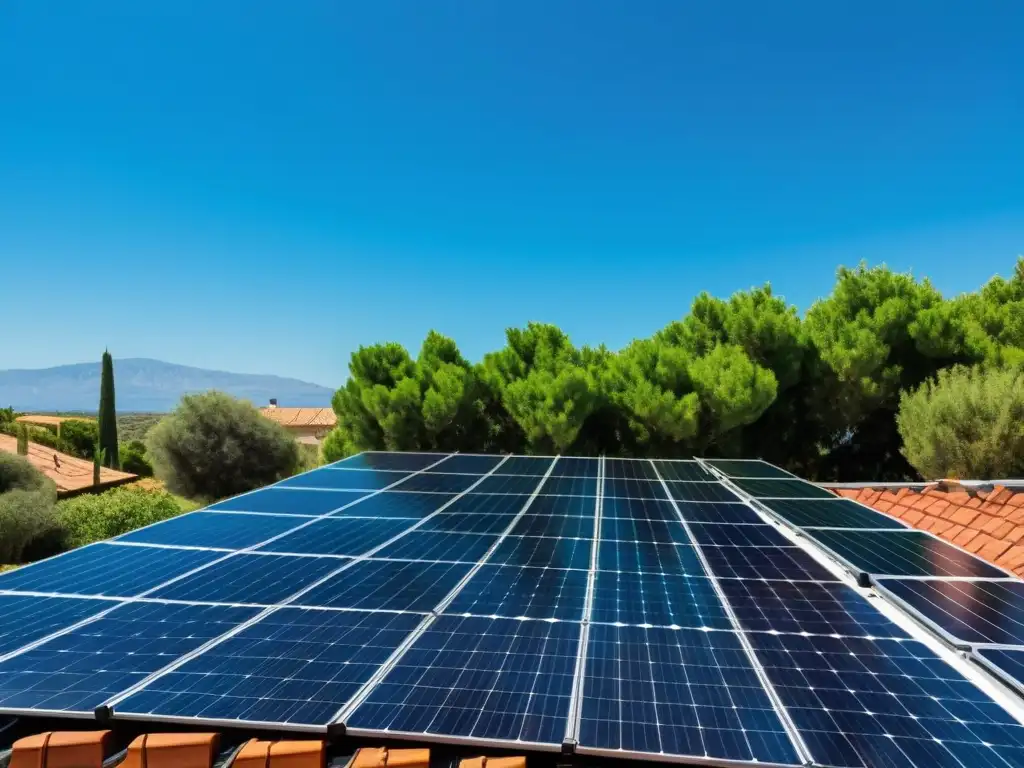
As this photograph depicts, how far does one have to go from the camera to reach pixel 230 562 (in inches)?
251

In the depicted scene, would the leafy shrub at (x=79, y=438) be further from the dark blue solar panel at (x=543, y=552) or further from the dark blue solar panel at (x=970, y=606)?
the dark blue solar panel at (x=970, y=606)

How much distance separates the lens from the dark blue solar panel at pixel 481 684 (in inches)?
127

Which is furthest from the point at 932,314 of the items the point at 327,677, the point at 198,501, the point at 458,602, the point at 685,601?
the point at 198,501

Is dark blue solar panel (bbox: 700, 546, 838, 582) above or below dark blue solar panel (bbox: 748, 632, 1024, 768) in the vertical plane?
above

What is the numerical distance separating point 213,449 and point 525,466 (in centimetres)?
1865

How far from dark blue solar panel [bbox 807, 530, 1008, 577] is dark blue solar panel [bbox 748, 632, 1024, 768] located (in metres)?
1.76

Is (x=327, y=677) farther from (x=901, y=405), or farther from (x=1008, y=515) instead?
(x=901, y=405)

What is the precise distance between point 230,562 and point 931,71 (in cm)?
2072

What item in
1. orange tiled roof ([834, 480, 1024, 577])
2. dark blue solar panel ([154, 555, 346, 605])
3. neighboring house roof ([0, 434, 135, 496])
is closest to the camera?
dark blue solar panel ([154, 555, 346, 605])

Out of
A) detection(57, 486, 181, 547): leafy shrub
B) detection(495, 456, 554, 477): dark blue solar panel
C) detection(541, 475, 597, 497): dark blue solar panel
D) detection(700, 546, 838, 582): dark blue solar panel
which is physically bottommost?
detection(57, 486, 181, 547): leafy shrub

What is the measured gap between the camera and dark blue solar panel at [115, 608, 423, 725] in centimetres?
344

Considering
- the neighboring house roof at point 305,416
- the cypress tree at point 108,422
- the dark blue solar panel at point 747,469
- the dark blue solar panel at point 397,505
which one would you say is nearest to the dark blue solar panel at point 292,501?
the dark blue solar panel at point 397,505

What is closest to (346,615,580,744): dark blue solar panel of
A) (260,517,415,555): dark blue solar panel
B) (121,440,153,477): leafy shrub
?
(260,517,415,555): dark blue solar panel

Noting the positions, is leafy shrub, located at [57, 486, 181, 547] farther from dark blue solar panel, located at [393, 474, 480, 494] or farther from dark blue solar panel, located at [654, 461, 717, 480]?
dark blue solar panel, located at [654, 461, 717, 480]
